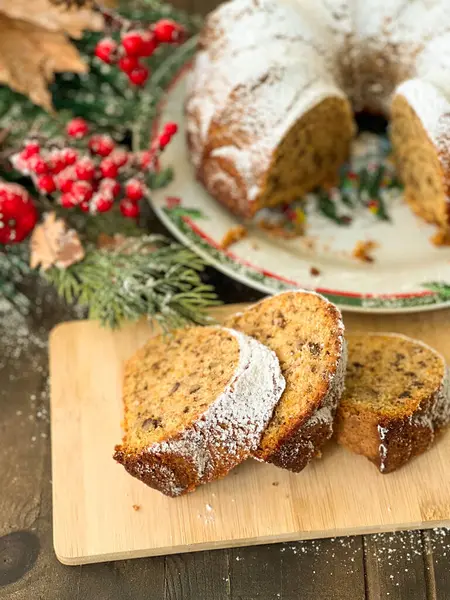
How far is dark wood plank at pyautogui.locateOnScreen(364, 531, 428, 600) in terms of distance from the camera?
1764mm

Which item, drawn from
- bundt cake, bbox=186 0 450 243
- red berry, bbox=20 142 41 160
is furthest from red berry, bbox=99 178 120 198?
bundt cake, bbox=186 0 450 243

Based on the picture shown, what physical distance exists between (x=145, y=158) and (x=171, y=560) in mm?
1149

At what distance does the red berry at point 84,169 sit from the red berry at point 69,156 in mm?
15

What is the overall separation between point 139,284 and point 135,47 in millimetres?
724

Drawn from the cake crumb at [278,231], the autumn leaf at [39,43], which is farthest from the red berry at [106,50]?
the cake crumb at [278,231]

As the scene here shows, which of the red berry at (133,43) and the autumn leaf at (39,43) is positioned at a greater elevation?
the red berry at (133,43)

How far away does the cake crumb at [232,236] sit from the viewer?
2254 mm

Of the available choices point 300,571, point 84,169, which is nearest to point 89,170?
point 84,169

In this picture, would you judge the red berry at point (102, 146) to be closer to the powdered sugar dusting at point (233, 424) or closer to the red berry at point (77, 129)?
the red berry at point (77, 129)

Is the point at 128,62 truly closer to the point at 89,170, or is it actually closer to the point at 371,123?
the point at 89,170

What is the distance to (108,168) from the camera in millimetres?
2166

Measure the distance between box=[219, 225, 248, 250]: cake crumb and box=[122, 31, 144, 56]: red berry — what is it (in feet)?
1.98

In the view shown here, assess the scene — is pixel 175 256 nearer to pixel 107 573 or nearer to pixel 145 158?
pixel 145 158

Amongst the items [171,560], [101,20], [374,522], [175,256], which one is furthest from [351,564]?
[101,20]
